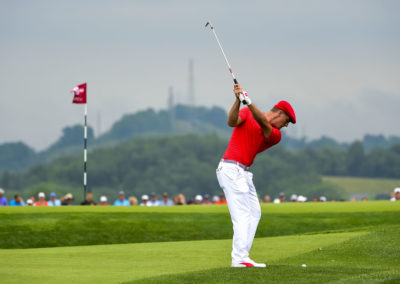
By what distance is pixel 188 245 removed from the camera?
15.5m

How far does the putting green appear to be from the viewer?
1031 centimetres

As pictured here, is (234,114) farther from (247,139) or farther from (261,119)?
(247,139)

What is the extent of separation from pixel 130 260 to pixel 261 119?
3.76 metres

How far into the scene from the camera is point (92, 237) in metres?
19.6

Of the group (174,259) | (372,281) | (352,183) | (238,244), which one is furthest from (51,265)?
(352,183)

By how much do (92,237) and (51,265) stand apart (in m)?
8.01

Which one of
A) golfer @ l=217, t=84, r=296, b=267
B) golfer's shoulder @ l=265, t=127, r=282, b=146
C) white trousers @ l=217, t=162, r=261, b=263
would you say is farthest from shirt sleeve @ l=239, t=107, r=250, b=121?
white trousers @ l=217, t=162, r=261, b=263

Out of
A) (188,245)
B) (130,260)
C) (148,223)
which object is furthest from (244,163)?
(148,223)

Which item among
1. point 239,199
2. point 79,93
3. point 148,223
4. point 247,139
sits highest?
point 79,93

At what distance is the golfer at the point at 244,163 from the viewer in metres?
10.2

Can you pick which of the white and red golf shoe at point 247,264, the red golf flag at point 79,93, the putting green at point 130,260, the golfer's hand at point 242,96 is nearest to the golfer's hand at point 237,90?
the golfer's hand at point 242,96

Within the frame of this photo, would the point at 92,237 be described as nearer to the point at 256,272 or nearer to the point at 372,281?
the point at 256,272

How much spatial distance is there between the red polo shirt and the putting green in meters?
1.78

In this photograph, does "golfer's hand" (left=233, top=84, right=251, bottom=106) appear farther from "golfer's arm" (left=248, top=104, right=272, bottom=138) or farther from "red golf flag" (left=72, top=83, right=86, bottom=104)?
"red golf flag" (left=72, top=83, right=86, bottom=104)
